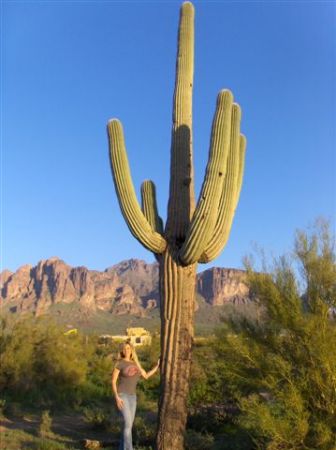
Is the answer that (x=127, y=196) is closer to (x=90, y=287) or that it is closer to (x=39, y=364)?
(x=39, y=364)

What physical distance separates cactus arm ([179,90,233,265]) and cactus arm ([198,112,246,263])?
0.41 metres

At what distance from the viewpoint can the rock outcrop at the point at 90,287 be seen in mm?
86312

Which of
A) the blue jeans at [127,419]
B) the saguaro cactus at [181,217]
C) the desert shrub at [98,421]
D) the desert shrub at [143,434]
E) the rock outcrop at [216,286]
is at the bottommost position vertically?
the desert shrub at [98,421]

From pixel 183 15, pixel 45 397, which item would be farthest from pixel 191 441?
pixel 45 397

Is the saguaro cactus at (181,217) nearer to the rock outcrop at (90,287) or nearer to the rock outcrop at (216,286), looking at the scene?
the rock outcrop at (216,286)

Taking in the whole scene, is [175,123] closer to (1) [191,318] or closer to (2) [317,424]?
(1) [191,318]

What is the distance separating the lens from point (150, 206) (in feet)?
27.9

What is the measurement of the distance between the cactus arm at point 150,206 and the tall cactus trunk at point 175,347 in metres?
0.69

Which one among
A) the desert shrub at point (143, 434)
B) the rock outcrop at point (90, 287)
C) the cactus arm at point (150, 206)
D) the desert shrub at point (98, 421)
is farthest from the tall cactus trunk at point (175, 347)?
the rock outcrop at point (90, 287)

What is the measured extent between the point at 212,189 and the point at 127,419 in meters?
3.29

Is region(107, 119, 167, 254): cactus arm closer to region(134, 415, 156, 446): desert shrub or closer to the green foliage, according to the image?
the green foliage

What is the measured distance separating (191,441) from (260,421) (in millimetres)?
2016

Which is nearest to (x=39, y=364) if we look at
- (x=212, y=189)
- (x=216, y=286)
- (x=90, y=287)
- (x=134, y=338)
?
(x=212, y=189)

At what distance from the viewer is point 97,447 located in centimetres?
898
